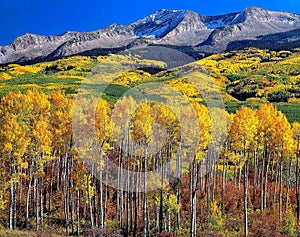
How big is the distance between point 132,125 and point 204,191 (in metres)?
18.7

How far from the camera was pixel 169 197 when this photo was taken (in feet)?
115

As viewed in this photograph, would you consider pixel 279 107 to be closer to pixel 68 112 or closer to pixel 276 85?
pixel 276 85

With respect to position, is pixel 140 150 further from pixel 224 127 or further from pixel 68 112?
pixel 224 127

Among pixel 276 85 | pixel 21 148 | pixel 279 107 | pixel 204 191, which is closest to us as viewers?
pixel 21 148

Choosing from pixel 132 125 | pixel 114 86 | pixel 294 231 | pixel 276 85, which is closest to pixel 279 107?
pixel 276 85

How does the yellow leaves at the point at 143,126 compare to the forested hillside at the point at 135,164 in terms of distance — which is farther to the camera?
the forested hillside at the point at 135,164

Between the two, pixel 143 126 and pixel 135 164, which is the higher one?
pixel 143 126

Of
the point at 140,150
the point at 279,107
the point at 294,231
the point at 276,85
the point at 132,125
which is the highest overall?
the point at 276,85

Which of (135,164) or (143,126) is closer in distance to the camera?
(143,126)

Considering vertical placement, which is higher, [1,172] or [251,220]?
[1,172]

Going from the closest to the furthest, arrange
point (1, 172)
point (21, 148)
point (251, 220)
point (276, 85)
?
point (21, 148) → point (1, 172) → point (251, 220) → point (276, 85)

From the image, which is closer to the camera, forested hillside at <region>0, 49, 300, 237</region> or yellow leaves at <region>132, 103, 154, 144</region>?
yellow leaves at <region>132, 103, 154, 144</region>

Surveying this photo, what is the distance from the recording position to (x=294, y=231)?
3616 cm

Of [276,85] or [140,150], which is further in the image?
[276,85]
